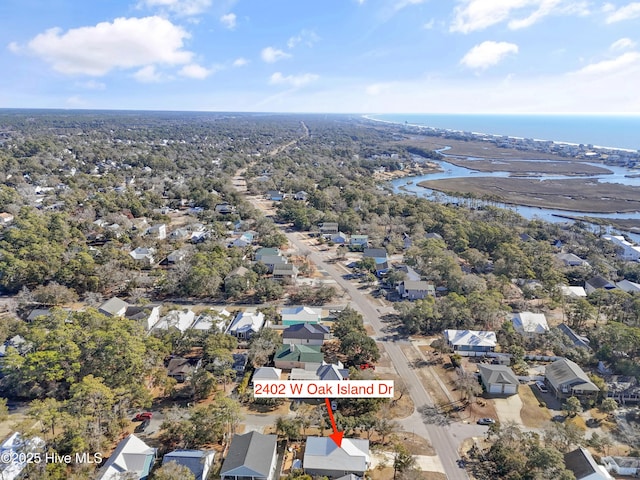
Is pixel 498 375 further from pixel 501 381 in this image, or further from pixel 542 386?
pixel 542 386

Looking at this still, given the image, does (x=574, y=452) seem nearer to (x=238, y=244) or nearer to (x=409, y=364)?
(x=409, y=364)

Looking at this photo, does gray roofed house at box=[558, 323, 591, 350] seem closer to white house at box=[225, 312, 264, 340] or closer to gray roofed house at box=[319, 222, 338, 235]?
white house at box=[225, 312, 264, 340]

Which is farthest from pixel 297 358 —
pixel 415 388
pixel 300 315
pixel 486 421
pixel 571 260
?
pixel 571 260

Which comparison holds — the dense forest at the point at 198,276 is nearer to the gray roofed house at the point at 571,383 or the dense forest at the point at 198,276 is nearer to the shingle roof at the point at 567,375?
the shingle roof at the point at 567,375

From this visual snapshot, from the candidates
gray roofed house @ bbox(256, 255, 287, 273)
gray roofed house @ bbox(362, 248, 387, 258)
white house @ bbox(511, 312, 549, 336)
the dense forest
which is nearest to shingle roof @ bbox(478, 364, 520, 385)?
the dense forest

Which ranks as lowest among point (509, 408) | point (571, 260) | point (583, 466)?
point (509, 408)

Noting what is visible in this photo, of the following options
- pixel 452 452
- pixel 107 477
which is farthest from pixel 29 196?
pixel 452 452
